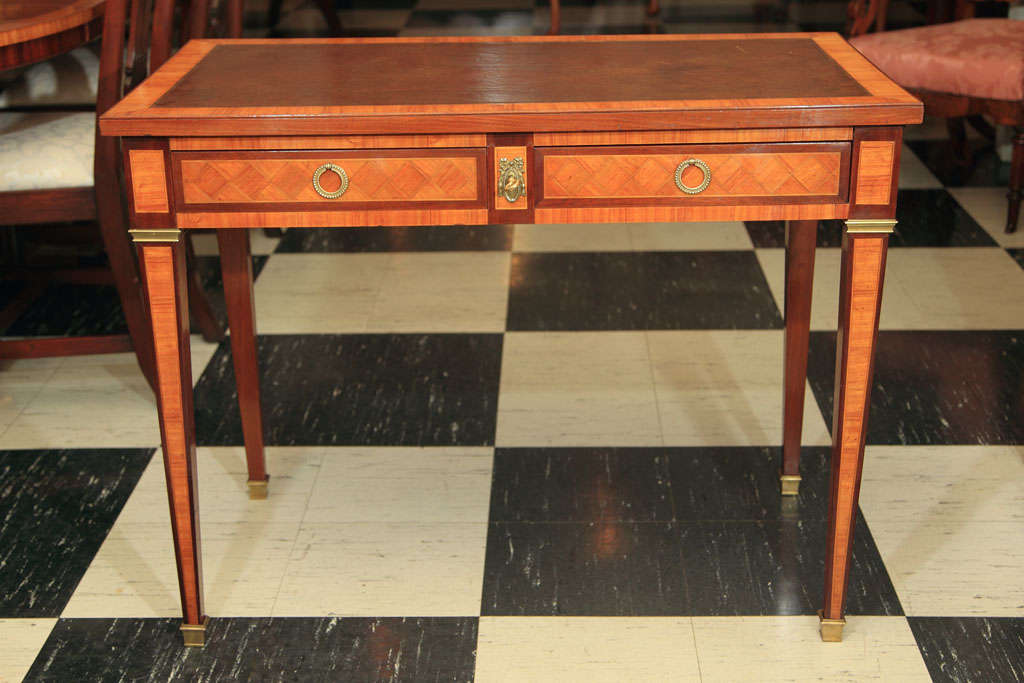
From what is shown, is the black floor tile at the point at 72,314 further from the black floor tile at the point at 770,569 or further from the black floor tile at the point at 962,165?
the black floor tile at the point at 962,165

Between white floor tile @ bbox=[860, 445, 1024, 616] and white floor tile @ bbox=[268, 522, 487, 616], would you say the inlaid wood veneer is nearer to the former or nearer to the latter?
white floor tile @ bbox=[268, 522, 487, 616]

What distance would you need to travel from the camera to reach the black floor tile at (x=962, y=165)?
3.21 metres

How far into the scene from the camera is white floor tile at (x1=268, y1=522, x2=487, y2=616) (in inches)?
64.5

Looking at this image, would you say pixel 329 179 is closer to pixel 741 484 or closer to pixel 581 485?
pixel 581 485

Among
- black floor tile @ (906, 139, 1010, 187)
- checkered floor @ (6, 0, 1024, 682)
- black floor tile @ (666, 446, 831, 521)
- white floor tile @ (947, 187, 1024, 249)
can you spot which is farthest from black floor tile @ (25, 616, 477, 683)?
black floor tile @ (906, 139, 1010, 187)

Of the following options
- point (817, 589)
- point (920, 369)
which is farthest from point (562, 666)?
point (920, 369)

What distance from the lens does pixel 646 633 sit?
1568mm

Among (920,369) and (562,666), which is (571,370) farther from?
(562,666)

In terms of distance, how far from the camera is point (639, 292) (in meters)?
2.61

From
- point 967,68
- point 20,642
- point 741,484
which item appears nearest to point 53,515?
point 20,642

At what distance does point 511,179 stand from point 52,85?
1.68 meters

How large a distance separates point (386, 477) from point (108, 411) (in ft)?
1.96

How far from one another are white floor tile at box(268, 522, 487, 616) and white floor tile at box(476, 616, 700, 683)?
0.08 meters

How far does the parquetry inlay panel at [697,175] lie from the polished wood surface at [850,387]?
9 cm
